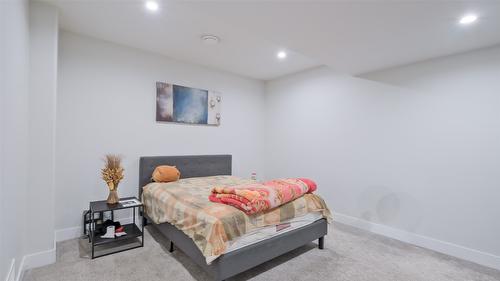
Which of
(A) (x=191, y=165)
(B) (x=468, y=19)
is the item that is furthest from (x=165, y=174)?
(B) (x=468, y=19)

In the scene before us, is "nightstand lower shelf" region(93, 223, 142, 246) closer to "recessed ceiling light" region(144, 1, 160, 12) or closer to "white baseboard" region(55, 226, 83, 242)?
"white baseboard" region(55, 226, 83, 242)

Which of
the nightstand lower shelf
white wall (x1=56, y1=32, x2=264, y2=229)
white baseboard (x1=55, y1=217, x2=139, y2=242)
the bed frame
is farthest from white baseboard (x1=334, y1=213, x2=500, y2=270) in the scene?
white baseboard (x1=55, y1=217, x2=139, y2=242)

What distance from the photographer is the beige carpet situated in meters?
2.25

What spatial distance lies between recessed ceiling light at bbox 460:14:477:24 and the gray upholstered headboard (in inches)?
140

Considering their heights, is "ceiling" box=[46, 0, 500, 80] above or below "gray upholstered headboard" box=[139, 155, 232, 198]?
above

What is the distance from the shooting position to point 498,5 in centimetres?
188

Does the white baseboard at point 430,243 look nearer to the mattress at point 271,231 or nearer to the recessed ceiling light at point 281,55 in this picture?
the mattress at point 271,231

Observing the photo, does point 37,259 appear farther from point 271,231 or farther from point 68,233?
point 271,231

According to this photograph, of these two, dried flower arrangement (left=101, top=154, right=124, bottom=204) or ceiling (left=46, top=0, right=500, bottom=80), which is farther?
dried flower arrangement (left=101, top=154, right=124, bottom=204)

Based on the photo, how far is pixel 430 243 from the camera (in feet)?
9.75

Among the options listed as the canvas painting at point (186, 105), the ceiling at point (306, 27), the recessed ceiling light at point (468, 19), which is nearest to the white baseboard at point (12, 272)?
the canvas painting at point (186, 105)

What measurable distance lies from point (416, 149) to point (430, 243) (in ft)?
3.83

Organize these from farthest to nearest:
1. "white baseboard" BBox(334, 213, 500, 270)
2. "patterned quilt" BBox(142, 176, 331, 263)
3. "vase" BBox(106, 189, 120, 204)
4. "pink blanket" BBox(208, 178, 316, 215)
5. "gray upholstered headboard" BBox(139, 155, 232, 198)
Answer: "gray upholstered headboard" BBox(139, 155, 232, 198)
"vase" BBox(106, 189, 120, 204)
"white baseboard" BBox(334, 213, 500, 270)
"pink blanket" BBox(208, 178, 316, 215)
"patterned quilt" BBox(142, 176, 331, 263)

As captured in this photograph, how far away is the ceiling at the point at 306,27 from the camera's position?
77.5 inches
